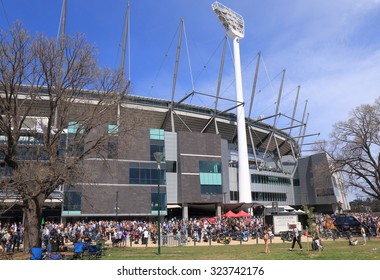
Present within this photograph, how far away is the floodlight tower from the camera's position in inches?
2763

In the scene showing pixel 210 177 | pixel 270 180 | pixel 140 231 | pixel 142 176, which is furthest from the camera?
pixel 270 180

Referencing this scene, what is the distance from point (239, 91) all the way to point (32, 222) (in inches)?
2260

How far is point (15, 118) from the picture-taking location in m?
20.5

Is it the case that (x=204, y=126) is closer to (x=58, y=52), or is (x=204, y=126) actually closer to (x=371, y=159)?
(x=371, y=159)

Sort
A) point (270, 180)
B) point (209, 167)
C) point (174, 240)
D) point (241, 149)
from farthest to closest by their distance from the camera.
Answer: point (270, 180)
point (241, 149)
point (209, 167)
point (174, 240)

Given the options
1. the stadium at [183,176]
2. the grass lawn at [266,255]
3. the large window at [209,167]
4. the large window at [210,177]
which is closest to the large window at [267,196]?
the stadium at [183,176]

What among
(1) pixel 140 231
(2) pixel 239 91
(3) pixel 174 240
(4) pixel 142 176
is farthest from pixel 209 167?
(3) pixel 174 240

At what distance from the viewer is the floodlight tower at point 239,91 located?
70.2m

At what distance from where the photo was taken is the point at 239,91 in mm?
73438

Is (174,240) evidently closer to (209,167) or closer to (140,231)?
(140,231)

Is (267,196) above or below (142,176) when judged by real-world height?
below

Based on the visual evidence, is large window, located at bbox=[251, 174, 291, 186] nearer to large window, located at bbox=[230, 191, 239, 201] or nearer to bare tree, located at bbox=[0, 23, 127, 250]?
large window, located at bbox=[230, 191, 239, 201]

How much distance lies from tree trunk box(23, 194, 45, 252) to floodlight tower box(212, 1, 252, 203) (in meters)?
52.0

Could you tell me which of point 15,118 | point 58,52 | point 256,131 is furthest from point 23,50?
point 256,131
